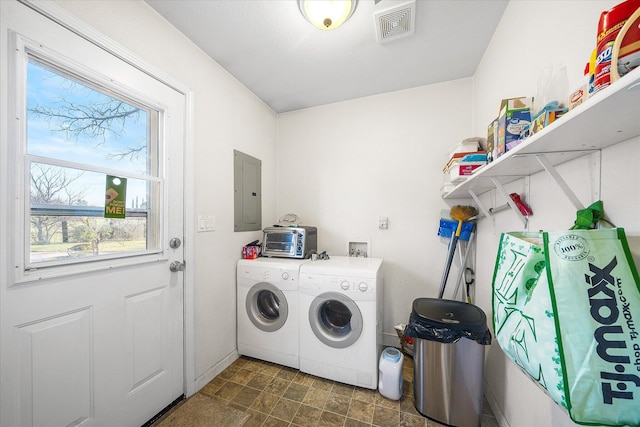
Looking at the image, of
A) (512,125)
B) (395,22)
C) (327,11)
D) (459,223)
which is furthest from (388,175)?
(327,11)

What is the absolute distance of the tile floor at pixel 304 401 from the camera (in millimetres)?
1380

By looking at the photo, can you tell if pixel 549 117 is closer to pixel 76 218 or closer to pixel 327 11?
pixel 327 11

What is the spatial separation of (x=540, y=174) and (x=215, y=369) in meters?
2.47

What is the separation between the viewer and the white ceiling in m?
1.35

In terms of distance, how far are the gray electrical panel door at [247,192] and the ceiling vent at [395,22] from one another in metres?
1.48

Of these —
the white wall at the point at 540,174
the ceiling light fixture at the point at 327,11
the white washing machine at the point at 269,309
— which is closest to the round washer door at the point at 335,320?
the white washing machine at the point at 269,309

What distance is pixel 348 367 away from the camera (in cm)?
164

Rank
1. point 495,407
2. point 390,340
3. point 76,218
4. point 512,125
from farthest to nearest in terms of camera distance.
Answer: point 390,340
point 495,407
point 76,218
point 512,125

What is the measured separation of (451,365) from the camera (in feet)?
4.32

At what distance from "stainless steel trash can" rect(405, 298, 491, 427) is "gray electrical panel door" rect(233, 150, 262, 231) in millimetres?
1640

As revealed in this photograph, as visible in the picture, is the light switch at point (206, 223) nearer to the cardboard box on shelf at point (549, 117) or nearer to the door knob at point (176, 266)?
the door knob at point (176, 266)

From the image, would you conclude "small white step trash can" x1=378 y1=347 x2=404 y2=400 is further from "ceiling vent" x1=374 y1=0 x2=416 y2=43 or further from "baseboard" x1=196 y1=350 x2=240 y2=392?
"ceiling vent" x1=374 y1=0 x2=416 y2=43

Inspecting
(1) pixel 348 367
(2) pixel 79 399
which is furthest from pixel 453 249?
(2) pixel 79 399

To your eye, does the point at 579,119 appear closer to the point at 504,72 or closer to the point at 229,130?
the point at 504,72
